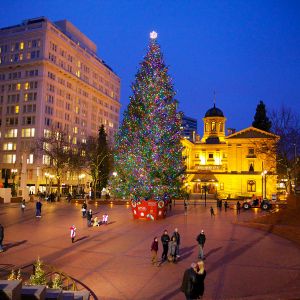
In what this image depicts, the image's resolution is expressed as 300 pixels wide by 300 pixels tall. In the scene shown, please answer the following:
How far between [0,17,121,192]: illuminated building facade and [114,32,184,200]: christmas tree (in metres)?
47.4

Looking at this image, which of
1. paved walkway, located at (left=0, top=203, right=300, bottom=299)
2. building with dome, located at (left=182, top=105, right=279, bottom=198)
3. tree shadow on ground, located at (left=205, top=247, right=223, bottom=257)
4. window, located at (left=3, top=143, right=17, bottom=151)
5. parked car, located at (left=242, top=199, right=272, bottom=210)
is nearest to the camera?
paved walkway, located at (left=0, top=203, right=300, bottom=299)

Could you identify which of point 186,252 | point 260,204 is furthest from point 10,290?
point 260,204

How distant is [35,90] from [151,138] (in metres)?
59.5

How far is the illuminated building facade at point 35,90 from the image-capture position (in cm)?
8538

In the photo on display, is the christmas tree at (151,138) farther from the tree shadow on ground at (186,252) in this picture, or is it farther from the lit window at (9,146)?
the lit window at (9,146)

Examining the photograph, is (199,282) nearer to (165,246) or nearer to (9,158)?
(165,246)

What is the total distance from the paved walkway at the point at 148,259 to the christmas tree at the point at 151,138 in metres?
6.62

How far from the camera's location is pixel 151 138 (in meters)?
35.1

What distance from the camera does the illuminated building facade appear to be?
280ft

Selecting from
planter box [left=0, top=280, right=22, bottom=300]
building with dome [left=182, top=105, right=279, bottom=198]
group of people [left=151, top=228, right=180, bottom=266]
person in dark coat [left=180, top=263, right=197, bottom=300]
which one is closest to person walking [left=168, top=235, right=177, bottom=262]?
group of people [left=151, top=228, right=180, bottom=266]

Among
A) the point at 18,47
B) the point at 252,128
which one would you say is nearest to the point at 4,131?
the point at 18,47

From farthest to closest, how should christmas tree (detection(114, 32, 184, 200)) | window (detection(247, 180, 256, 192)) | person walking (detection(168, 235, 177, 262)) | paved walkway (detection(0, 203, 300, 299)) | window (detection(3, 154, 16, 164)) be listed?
1. window (detection(3, 154, 16, 164))
2. window (detection(247, 180, 256, 192))
3. christmas tree (detection(114, 32, 184, 200))
4. person walking (detection(168, 235, 177, 262))
5. paved walkway (detection(0, 203, 300, 299))

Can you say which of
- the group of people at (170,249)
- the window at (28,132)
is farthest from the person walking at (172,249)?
the window at (28,132)

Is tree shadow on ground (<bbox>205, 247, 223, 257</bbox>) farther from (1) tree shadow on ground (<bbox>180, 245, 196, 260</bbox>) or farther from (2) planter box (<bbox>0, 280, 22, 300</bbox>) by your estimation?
(2) planter box (<bbox>0, 280, 22, 300</bbox>)
